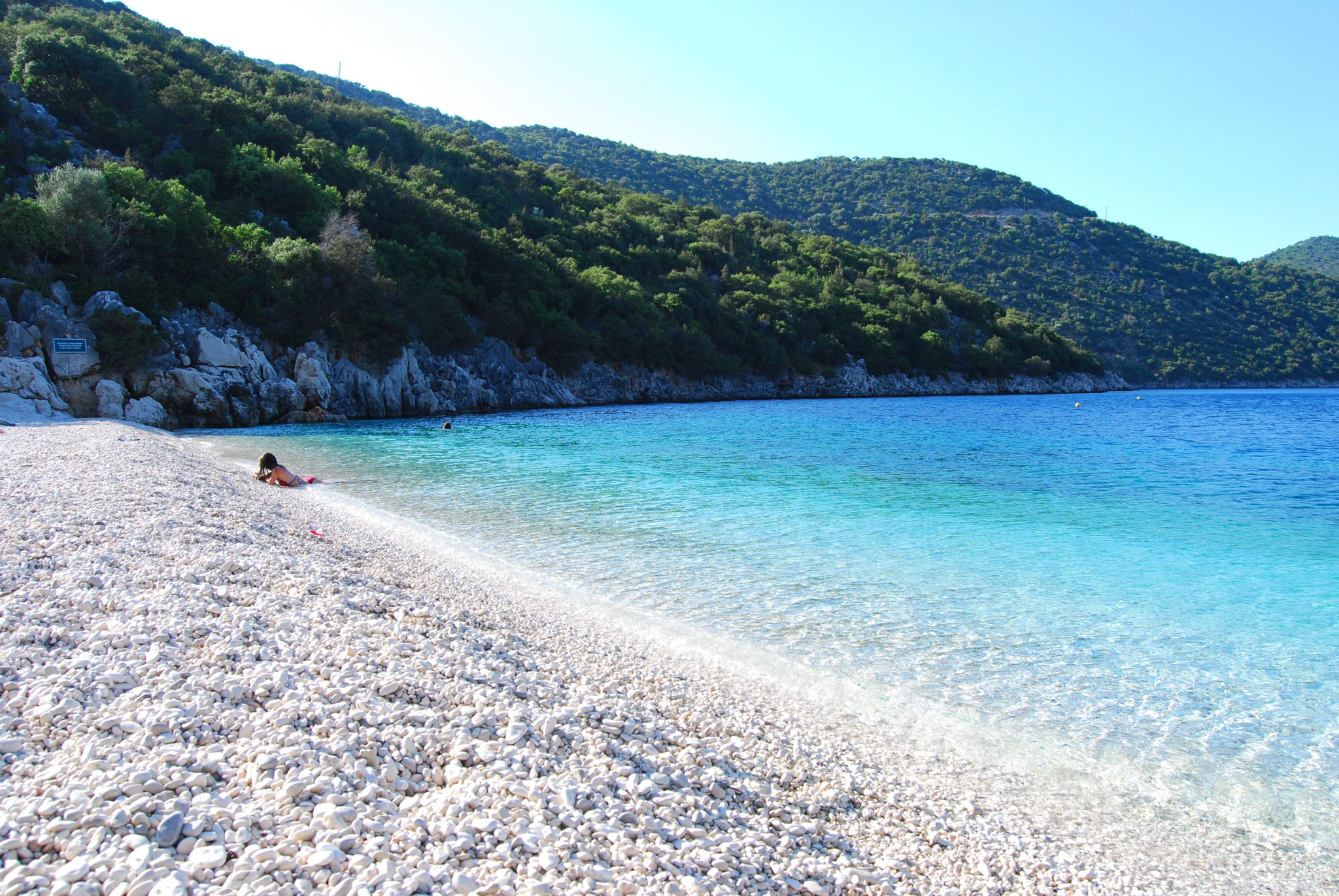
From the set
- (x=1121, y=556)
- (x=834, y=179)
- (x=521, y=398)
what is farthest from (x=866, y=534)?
(x=834, y=179)

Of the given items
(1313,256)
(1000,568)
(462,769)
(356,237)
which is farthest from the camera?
(1313,256)

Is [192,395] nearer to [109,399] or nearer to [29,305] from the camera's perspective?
[109,399]

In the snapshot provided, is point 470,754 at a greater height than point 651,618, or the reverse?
point 470,754

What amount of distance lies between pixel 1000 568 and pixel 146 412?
29405mm

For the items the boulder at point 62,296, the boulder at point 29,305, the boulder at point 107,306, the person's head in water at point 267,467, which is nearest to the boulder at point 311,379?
the boulder at point 107,306

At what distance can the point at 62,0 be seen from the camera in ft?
187

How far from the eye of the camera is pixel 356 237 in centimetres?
3878

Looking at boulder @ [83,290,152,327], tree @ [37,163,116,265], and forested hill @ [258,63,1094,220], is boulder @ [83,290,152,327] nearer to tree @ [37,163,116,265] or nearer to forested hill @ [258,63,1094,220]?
tree @ [37,163,116,265]

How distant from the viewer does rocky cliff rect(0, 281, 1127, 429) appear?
980 inches

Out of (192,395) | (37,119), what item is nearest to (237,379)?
(192,395)

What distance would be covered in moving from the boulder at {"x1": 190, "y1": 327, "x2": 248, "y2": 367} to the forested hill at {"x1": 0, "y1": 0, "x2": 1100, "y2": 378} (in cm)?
189

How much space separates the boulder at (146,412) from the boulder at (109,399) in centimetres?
27

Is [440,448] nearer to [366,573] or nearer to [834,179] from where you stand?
[366,573]

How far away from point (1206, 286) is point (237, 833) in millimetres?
145048
